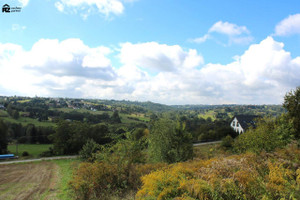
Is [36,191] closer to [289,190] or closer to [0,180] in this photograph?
[0,180]

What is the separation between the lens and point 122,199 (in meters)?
5.60

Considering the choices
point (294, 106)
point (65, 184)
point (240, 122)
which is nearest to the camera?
point (65, 184)

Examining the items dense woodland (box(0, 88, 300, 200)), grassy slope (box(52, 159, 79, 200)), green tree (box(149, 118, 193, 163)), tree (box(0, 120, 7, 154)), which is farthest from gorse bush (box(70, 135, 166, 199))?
tree (box(0, 120, 7, 154))

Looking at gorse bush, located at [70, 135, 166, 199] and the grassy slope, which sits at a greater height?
gorse bush, located at [70, 135, 166, 199]

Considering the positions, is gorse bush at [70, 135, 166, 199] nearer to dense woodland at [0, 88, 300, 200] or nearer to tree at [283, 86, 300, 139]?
dense woodland at [0, 88, 300, 200]

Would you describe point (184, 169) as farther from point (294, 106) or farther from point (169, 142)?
point (294, 106)

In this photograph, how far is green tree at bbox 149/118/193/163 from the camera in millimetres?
11875

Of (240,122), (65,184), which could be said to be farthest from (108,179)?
(240,122)

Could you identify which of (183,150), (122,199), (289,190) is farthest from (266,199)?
(183,150)

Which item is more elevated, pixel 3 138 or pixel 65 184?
pixel 65 184

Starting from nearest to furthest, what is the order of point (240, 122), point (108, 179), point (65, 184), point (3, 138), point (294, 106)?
point (108, 179) < point (65, 184) < point (294, 106) < point (3, 138) < point (240, 122)

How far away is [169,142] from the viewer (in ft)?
40.9

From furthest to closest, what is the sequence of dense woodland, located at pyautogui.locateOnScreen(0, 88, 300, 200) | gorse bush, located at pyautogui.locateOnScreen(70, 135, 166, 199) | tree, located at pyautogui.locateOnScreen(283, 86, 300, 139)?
tree, located at pyautogui.locateOnScreen(283, 86, 300, 139) → gorse bush, located at pyautogui.locateOnScreen(70, 135, 166, 199) → dense woodland, located at pyautogui.locateOnScreen(0, 88, 300, 200)

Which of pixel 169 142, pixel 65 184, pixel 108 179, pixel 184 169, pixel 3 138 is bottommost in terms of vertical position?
pixel 3 138
